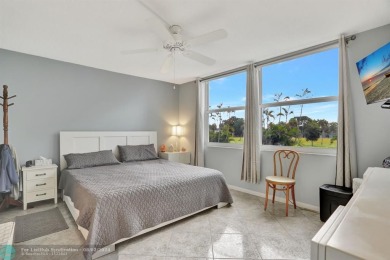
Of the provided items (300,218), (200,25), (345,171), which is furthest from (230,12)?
(300,218)

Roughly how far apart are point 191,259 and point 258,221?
1150 mm

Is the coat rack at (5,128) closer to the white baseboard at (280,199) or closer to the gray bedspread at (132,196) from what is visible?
the gray bedspread at (132,196)

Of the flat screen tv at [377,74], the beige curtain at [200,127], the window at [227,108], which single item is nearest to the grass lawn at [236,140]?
the window at [227,108]

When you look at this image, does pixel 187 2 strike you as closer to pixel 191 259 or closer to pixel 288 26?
pixel 288 26

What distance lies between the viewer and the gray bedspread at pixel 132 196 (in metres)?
1.82

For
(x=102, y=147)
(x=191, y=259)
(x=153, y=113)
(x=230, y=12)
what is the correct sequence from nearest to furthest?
(x=191, y=259)
(x=230, y=12)
(x=102, y=147)
(x=153, y=113)

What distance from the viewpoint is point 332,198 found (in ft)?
7.63

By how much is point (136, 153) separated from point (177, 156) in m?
0.98

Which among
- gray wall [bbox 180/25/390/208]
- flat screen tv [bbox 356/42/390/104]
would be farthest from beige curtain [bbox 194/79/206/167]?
flat screen tv [bbox 356/42/390/104]

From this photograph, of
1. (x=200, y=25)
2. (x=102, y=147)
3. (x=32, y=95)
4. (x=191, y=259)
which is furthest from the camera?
(x=102, y=147)

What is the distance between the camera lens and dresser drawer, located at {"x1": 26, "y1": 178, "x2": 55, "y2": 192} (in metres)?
2.83

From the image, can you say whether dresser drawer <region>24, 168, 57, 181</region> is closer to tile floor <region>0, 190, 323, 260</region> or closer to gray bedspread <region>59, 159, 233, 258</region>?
gray bedspread <region>59, 159, 233, 258</region>

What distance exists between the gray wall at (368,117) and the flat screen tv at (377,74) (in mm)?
493

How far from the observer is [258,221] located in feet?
8.32
